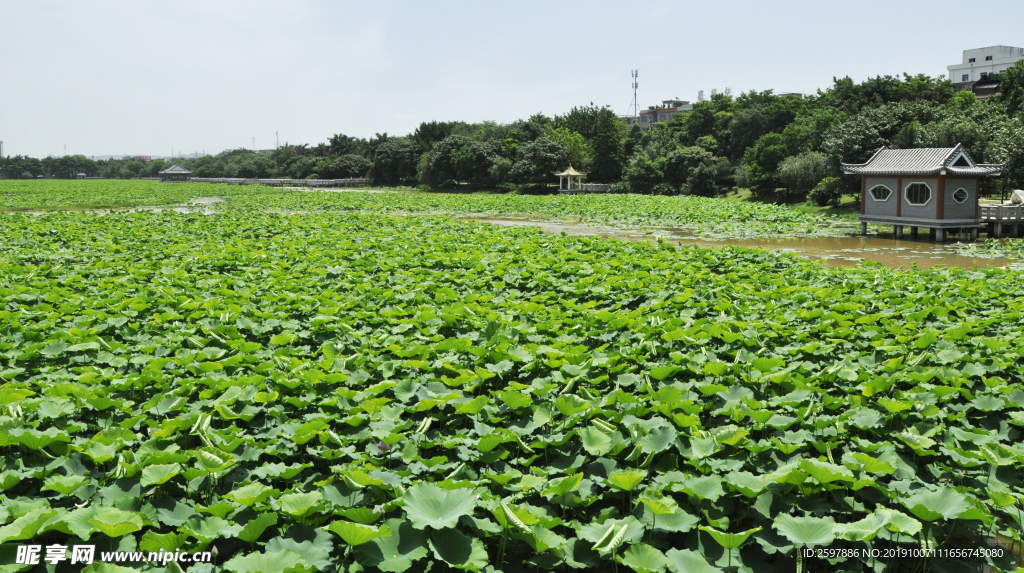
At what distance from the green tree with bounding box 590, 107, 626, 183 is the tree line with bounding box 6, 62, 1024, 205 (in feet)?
0.22

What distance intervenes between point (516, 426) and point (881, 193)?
18.3m

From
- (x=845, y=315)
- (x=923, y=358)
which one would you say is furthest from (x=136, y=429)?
(x=845, y=315)

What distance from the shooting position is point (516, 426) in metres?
3.92

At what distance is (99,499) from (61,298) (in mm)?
4961

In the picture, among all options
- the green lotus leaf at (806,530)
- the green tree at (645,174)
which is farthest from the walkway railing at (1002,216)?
the green tree at (645,174)

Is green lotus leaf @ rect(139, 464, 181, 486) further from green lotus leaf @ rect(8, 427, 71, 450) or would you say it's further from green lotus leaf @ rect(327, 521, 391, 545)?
green lotus leaf @ rect(327, 521, 391, 545)

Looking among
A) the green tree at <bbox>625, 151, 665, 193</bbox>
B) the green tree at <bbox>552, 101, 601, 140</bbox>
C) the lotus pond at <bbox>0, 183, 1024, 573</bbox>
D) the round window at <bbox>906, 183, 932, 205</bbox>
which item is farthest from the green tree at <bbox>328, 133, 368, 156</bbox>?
the lotus pond at <bbox>0, 183, 1024, 573</bbox>

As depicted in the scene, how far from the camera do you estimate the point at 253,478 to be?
3.43 metres

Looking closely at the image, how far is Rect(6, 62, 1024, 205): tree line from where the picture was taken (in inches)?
966

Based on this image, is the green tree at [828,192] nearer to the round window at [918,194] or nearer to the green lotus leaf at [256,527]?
the round window at [918,194]

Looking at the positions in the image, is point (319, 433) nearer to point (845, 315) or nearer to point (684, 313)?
point (684, 313)

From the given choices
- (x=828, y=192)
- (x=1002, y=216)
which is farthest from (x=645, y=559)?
(x=828, y=192)

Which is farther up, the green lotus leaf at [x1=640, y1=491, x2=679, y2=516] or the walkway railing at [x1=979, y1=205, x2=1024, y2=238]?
the walkway railing at [x1=979, y1=205, x2=1024, y2=238]

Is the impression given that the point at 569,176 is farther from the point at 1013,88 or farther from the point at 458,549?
the point at 458,549
